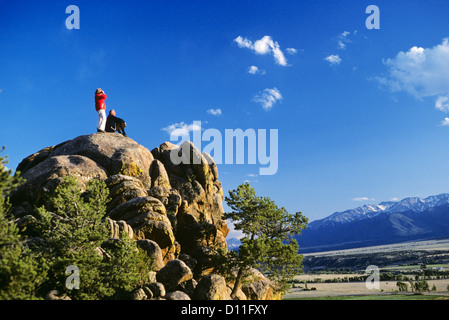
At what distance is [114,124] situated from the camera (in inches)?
2007

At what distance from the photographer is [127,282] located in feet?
84.1

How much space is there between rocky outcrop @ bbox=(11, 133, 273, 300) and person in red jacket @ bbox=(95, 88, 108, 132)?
2.04 m

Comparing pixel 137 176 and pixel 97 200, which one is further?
pixel 137 176

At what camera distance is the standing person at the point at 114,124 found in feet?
166

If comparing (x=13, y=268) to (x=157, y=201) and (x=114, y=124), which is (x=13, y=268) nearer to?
(x=157, y=201)

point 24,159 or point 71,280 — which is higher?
point 24,159

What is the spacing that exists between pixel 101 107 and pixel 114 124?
15.5 ft
